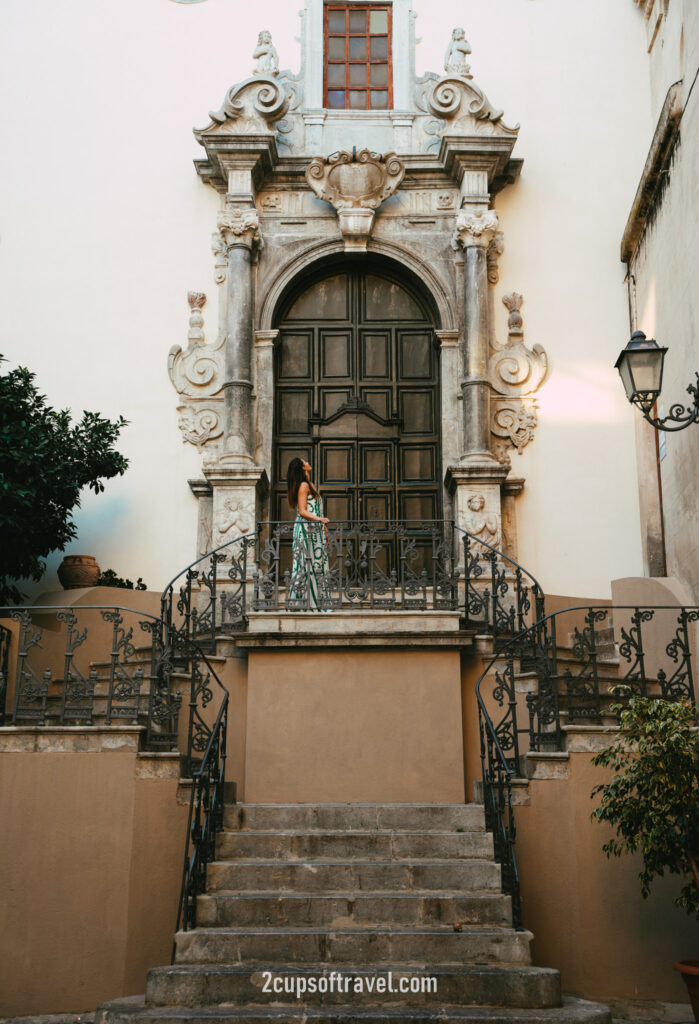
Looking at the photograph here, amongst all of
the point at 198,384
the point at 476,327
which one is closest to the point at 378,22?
the point at 476,327

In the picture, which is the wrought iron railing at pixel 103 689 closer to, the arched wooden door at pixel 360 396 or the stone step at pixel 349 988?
the stone step at pixel 349 988

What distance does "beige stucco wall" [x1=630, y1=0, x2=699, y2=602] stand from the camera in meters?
10.0

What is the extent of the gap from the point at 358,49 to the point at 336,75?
1.34ft

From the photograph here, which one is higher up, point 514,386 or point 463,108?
point 463,108

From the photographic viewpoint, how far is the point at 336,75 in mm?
13375

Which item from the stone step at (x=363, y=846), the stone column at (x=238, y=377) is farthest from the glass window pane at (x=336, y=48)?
the stone step at (x=363, y=846)

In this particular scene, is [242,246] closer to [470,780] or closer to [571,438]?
[571,438]

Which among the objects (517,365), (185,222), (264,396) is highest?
(185,222)

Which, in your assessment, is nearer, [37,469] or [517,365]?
[37,469]

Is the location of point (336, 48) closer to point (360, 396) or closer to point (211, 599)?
point (360, 396)

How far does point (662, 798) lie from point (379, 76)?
9.36m

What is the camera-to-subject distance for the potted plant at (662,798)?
6.94 meters

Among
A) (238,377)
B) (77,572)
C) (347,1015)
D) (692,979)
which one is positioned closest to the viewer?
(347,1015)

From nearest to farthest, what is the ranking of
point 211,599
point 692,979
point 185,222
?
1. point 692,979
2. point 211,599
3. point 185,222
